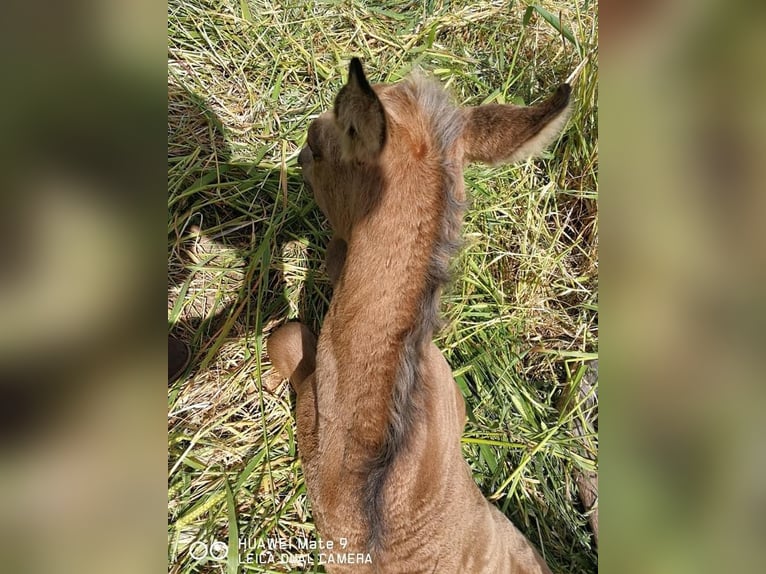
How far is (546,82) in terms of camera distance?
3521 millimetres

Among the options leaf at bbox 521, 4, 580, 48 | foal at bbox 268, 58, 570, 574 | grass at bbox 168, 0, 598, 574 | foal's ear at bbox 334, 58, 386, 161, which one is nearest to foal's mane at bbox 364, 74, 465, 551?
foal at bbox 268, 58, 570, 574

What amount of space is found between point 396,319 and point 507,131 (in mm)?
889

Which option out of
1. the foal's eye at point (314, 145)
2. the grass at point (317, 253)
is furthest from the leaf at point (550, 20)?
the foal's eye at point (314, 145)

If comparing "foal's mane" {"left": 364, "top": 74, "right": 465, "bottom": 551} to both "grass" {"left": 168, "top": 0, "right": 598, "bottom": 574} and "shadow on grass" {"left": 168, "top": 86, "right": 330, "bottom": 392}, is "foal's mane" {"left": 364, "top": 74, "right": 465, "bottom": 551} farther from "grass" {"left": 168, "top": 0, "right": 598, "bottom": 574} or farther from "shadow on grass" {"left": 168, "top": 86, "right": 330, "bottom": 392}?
"shadow on grass" {"left": 168, "top": 86, "right": 330, "bottom": 392}

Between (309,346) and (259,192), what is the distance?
1.06 meters

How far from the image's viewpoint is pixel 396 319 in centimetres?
190

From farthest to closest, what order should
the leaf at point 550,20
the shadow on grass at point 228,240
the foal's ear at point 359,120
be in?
the leaf at point 550,20, the shadow on grass at point 228,240, the foal's ear at point 359,120

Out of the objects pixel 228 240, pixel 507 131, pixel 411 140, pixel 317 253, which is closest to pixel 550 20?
pixel 507 131

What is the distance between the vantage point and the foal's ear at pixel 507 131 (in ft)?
6.33

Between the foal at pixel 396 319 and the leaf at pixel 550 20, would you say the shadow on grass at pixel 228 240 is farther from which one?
the leaf at pixel 550 20

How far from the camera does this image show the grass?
283cm
